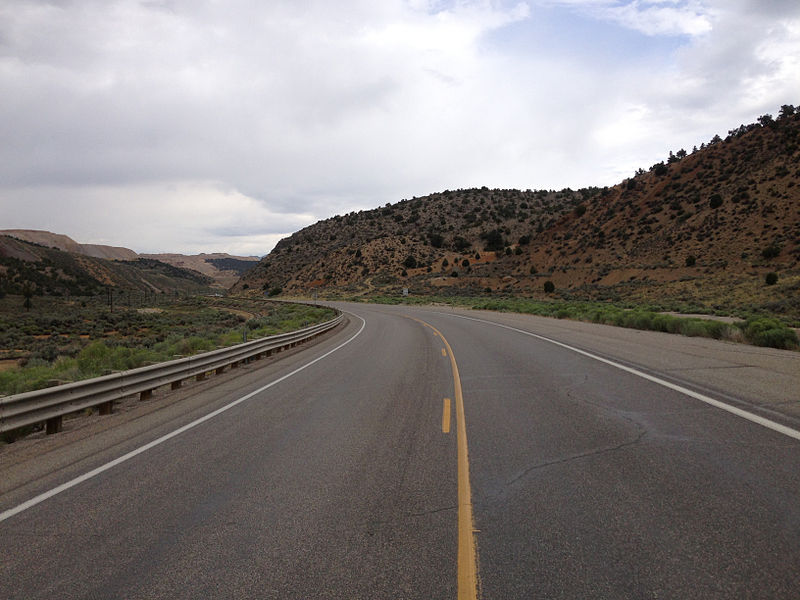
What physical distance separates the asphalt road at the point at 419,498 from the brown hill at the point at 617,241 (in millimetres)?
30500

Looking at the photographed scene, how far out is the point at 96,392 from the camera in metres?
7.95

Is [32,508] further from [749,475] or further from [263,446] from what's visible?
[749,475]

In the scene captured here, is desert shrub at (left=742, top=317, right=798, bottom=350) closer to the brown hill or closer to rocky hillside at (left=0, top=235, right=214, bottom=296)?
the brown hill

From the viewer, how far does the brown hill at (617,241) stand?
4716 cm

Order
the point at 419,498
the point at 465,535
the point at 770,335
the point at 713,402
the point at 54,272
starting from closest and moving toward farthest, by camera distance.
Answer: the point at 465,535, the point at 419,498, the point at 713,402, the point at 770,335, the point at 54,272

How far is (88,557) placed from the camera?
11.8 ft

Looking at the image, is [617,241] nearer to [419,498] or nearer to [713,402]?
[713,402]

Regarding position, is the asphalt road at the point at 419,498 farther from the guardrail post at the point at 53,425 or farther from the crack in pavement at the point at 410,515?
the guardrail post at the point at 53,425

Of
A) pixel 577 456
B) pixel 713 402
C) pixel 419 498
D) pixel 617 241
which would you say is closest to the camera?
pixel 419 498

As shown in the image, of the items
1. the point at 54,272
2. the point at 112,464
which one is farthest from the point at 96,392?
the point at 54,272

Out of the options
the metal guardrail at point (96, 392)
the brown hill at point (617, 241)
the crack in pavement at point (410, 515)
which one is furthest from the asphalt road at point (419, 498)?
the brown hill at point (617, 241)

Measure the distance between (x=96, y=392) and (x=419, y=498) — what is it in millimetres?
6180

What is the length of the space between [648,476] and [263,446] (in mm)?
4339

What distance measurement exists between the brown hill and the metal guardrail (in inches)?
1307
